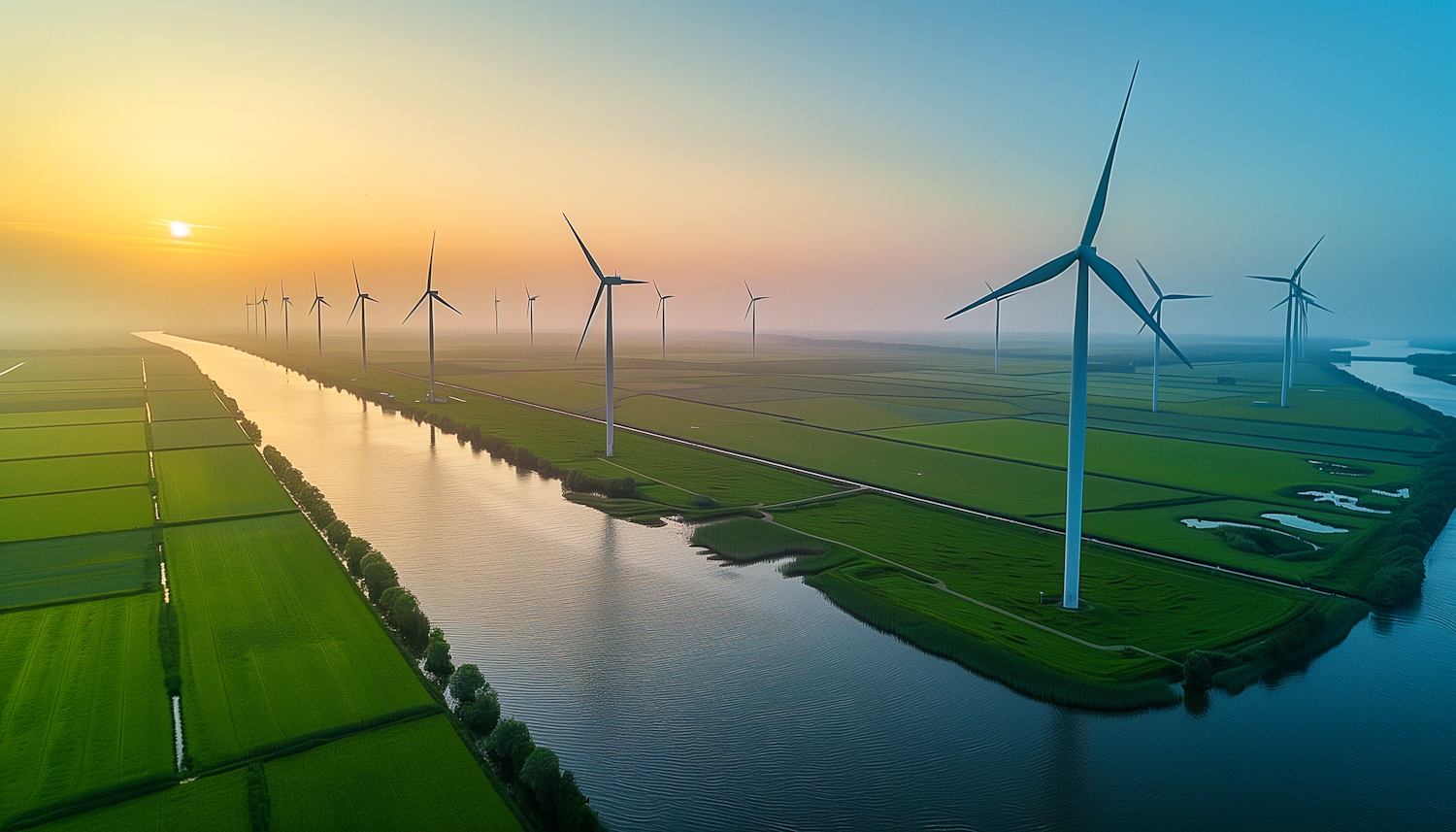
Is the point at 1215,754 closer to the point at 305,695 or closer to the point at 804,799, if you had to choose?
the point at 804,799

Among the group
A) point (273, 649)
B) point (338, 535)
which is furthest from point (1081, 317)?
point (338, 535)

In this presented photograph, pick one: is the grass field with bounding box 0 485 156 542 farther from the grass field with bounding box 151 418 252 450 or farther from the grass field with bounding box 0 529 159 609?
the grass field with bounding box 151 418 252 450

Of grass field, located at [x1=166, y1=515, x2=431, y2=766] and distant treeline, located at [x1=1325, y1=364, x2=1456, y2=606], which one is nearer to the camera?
grass field, located at [x1=166, y1=515, x2=431, y2=766]

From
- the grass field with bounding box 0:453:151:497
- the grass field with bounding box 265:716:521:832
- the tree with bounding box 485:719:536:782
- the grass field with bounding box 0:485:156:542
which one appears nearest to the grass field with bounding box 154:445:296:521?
the grass field with bounding box 0:485:156:542

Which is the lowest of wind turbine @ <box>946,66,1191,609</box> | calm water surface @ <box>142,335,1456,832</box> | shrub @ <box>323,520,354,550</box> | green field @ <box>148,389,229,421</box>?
calm water surface @ <box>142,335,1456,832</box>

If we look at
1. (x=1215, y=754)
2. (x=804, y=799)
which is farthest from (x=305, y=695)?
(x=1215, y=754)

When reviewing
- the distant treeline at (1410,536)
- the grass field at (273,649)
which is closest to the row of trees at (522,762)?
the grass field at (273,649)
